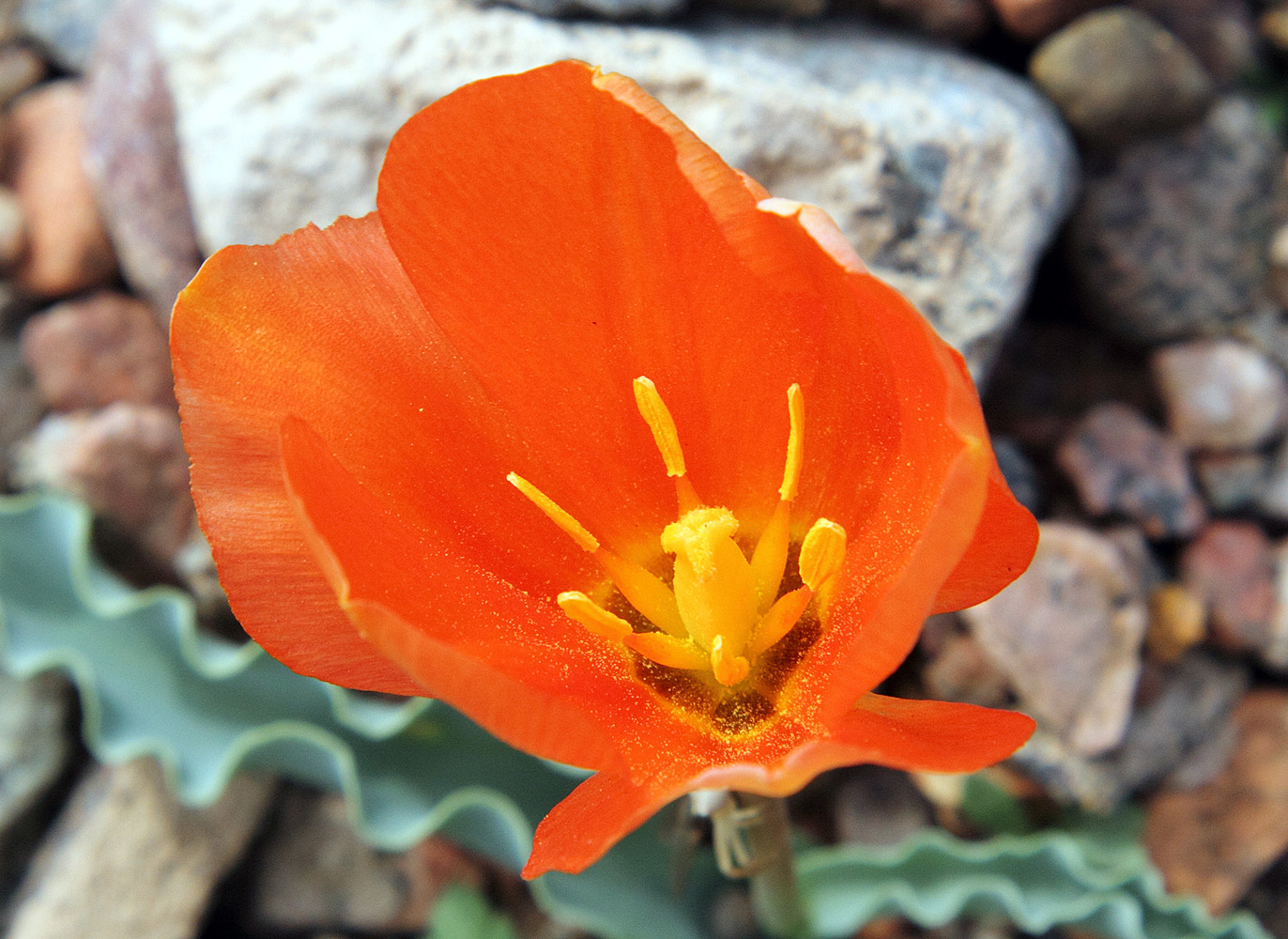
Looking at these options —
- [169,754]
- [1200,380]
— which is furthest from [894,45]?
[169,754]

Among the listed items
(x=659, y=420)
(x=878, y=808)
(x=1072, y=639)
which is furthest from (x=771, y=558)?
(x=878, y=808)

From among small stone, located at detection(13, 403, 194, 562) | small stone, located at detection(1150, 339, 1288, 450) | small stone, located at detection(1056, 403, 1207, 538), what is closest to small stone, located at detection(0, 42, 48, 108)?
small stone, located at detection(13, 403, 194, 562)

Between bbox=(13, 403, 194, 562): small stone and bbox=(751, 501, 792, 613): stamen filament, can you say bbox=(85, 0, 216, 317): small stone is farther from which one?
bbox=(751, 501, 792, 613): stamen filament

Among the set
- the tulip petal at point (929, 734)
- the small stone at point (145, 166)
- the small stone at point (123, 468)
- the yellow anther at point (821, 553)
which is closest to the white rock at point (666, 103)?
the small stone at point (145, 166)

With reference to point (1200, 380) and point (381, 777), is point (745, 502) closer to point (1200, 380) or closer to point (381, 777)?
point (381, 777)

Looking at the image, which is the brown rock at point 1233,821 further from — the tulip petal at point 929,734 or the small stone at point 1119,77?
the tulip petal at point 929,734
